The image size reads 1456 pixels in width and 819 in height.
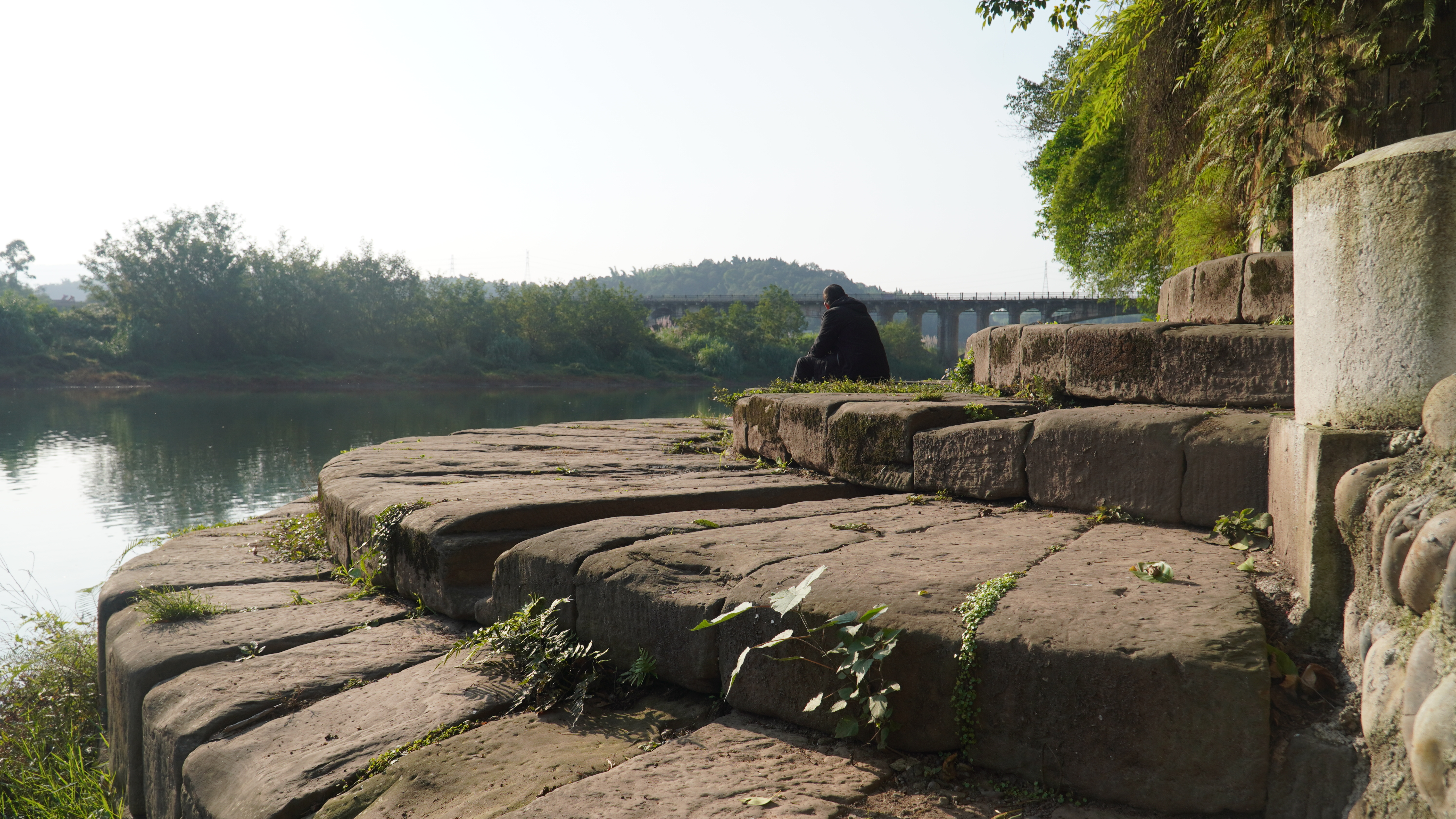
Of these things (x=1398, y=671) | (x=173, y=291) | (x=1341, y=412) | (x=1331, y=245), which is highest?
(x=173, y=291)

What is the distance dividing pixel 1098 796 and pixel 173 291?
173 ft

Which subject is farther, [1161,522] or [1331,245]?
[1161,522]

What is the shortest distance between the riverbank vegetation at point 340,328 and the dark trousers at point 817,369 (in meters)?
37.8

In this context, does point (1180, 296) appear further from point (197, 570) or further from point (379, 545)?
point (197, 570)

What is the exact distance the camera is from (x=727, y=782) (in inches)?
67.5

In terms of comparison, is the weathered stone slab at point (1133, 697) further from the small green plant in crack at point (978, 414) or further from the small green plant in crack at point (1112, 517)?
the small green plant in crack at point (978, 414)

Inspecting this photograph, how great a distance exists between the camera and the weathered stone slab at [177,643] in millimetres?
2760

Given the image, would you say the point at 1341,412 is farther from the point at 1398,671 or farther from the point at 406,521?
the point at 406,521

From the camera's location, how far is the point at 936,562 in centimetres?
227

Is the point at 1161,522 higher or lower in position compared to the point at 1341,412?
lower

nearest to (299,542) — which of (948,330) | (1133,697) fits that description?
(1133,697)

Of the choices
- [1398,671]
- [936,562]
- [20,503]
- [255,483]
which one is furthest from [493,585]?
[20,503]

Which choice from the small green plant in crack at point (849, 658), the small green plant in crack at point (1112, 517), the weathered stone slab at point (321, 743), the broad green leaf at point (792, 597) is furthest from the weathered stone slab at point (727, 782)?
the small green plant in crack at point (1112, 517)

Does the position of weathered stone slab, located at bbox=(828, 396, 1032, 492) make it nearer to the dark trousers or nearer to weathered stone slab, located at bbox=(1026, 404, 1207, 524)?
weathered stone slab, located at bbox=(1026, 404, 1207, 524)
